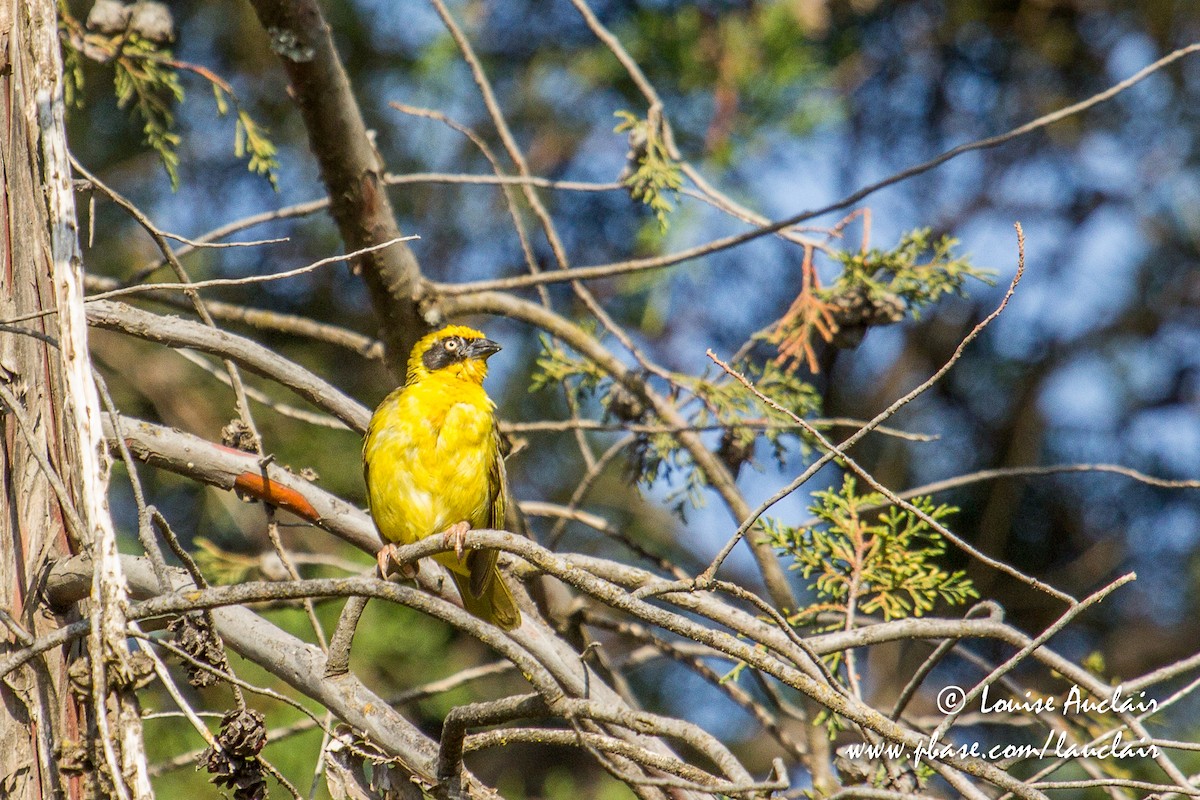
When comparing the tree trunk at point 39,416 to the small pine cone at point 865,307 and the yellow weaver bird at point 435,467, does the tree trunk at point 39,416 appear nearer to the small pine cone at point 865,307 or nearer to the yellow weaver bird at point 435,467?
the yellow weaver bird at point 435,467

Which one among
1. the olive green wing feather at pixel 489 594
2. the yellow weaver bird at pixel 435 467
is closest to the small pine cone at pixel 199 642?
the olive green wing feather at pixel 489 594

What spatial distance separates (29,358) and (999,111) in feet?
19.5

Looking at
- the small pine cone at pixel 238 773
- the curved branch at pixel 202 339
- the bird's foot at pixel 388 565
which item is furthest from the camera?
the bird's foot at pixel 388 565

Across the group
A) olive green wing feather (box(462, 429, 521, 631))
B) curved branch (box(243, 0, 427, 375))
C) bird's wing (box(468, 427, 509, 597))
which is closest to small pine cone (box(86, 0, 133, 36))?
curved branch (box(243, 0, 427, 375))

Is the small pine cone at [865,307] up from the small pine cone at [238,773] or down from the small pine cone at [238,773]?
up

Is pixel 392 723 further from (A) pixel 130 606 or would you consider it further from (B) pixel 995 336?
(B) pixel 995 336

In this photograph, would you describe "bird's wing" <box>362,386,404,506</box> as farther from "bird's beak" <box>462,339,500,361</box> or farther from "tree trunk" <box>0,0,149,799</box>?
"tree trunk" <box>0,0,149,799</box>

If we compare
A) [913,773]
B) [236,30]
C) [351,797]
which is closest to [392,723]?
[351,797]

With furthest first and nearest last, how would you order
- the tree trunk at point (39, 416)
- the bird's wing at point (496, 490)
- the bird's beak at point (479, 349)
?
1. the bird's beak at point (479, 349)
2. the bird's wing at point (496, 490)
3. the tree trunk at point (39, 416)

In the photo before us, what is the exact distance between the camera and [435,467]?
4.00 m

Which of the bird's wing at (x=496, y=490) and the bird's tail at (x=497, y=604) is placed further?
the bird's wing at (x=496, y=490)

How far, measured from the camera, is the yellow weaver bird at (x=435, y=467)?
3.92 meters

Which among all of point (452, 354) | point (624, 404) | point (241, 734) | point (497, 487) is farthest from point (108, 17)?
point (241, 734)

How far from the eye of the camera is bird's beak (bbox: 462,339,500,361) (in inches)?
174
